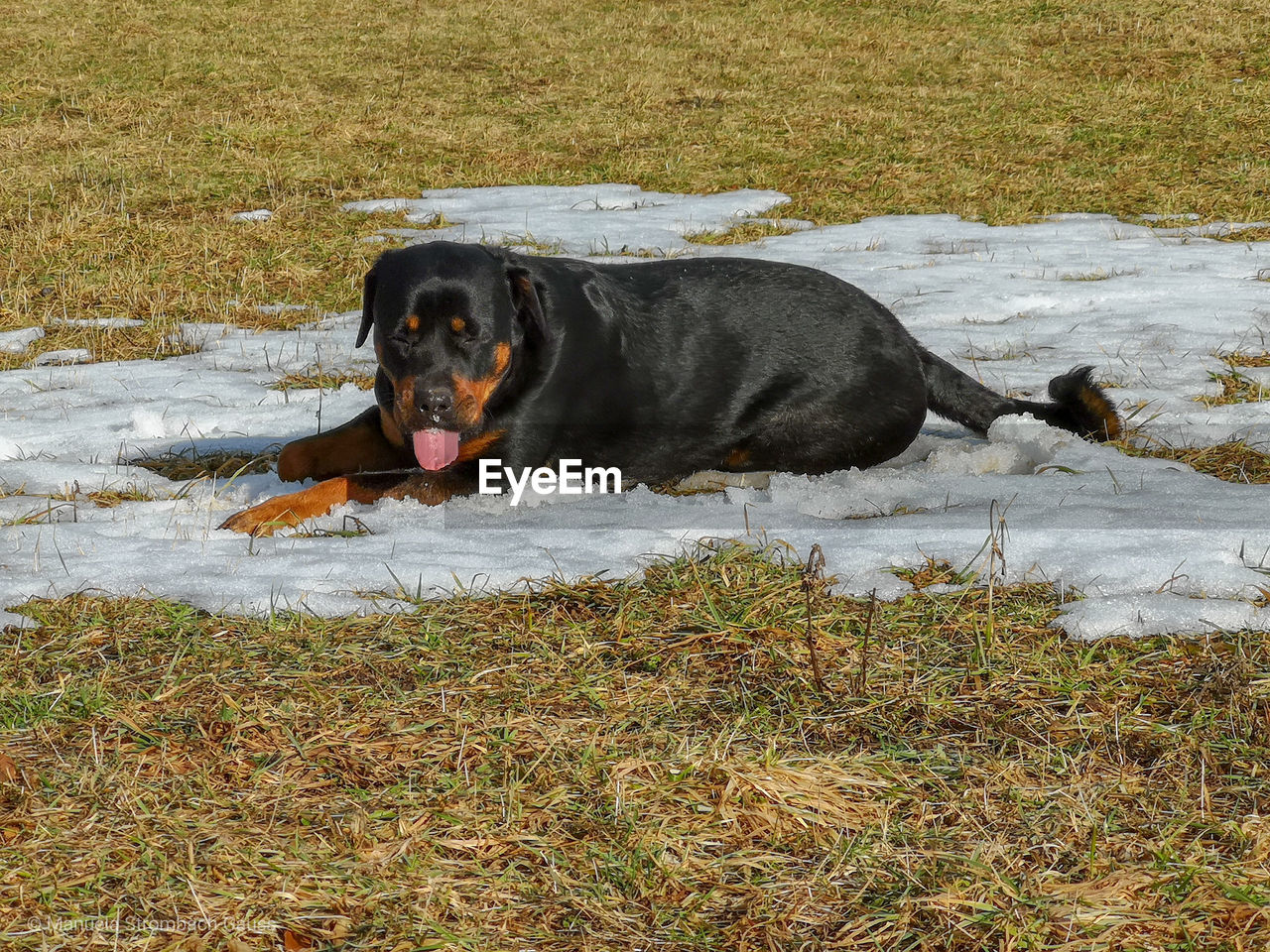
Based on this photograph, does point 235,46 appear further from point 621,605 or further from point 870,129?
point 621,605

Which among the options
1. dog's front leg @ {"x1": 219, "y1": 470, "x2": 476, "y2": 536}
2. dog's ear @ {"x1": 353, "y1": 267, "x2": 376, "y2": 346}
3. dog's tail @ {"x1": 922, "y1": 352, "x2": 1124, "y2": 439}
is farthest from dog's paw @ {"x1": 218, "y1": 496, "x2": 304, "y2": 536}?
dog's tail @ {"x1": 922, "y1": 352, "x2": 1124, "y2": 439}

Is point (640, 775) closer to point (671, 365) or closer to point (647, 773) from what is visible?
point (647, 773)

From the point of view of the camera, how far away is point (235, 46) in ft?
48.9

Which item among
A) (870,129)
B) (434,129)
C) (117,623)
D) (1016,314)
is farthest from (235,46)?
(117,623)

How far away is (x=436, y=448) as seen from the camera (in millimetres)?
3906

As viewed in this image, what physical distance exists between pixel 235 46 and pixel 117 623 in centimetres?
1385

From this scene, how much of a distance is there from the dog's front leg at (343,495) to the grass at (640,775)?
0.74 meters

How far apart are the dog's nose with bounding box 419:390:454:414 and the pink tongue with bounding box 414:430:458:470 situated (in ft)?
0.37

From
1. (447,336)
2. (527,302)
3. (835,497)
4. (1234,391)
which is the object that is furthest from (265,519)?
(1234,391)

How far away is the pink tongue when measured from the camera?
12.7ft

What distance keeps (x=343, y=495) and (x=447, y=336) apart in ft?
2.03

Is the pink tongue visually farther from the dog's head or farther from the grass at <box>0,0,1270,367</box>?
the grass at <box>0,0,1270,367</box>

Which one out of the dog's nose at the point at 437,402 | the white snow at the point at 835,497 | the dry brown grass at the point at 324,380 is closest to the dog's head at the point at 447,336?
the dog's nose at the point at 437,402

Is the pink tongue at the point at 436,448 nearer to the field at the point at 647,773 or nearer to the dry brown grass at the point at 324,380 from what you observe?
the field at the point at 647,773
